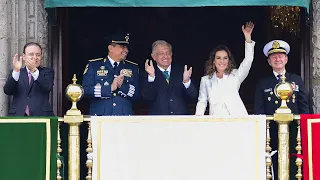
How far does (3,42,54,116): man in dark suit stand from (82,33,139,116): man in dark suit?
0.59 m

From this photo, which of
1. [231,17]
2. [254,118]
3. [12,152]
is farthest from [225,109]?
[231,17]

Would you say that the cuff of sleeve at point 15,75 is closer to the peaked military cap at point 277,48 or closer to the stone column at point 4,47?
the stone column at point 4,47

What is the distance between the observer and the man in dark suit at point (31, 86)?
11.9m

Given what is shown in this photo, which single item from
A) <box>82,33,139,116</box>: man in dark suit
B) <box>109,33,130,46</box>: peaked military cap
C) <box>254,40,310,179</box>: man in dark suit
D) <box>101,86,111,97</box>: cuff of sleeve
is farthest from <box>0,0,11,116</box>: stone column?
<box>254,40,310,179</box>: man in dark suit

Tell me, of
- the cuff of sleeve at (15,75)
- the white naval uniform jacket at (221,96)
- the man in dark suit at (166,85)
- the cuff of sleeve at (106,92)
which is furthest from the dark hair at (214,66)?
the cuff of sleeve at (15,75)

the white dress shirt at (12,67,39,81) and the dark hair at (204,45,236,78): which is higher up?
the dark hair at (204,45,236,78)

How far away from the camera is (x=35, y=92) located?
12008mm

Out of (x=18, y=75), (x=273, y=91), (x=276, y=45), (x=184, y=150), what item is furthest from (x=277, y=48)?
(x=18, y=75)

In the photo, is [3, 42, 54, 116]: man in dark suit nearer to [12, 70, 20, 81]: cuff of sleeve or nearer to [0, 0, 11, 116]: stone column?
[12, 70, 20, 81]: cuff of sleeve

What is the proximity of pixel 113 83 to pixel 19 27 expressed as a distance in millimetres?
1536

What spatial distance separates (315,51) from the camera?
1287 centimetres

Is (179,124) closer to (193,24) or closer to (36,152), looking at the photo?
(36,152)

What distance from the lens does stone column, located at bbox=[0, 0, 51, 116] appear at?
12562 mm

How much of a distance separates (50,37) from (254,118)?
11.3 feet
